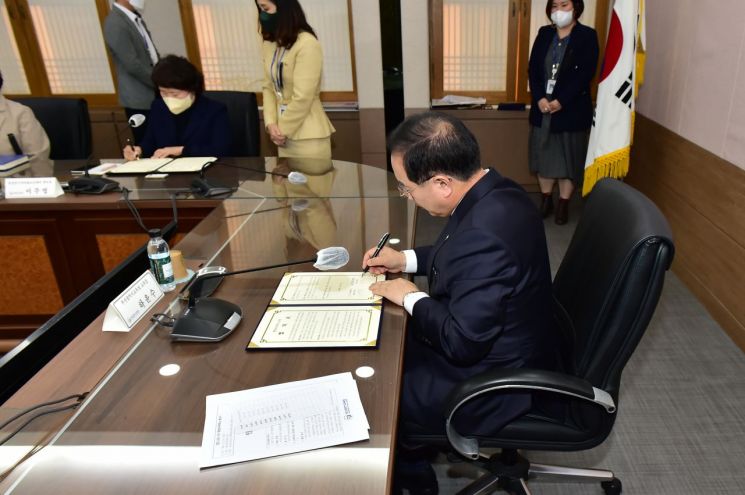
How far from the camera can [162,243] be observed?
151 centimetres

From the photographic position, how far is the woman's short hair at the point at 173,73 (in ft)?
8.69

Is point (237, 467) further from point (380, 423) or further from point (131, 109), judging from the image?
point (131, 109)

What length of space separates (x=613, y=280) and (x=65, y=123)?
3.02 metres

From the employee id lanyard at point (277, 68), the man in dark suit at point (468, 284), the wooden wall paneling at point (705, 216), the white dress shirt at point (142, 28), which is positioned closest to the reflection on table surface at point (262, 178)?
the employee id lanyard at point (277, 68)

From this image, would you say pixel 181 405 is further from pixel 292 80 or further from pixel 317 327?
pixel 292 80

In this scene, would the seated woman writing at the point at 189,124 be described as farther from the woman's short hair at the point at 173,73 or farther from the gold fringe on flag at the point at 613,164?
the gold fringe on flag at the point at 613,164

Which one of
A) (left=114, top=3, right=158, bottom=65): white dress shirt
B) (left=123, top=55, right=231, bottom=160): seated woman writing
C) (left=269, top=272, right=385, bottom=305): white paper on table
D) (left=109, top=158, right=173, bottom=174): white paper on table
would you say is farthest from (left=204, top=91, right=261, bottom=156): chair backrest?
(left=269, top=272, right=385, bottom=305): white paper on table

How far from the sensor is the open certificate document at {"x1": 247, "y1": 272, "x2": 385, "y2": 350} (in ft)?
4.10

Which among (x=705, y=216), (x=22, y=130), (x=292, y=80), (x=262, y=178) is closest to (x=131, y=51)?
(x=22, y=130)

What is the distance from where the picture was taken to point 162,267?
1501mm

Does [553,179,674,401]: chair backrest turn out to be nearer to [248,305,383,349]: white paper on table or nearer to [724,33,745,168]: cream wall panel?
[248,305,383,349]: white paper on table

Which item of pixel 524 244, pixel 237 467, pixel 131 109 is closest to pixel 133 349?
pixel 237 467

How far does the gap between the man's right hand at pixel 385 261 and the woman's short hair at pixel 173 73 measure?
5.32 feet

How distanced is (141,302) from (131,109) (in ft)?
9.70
